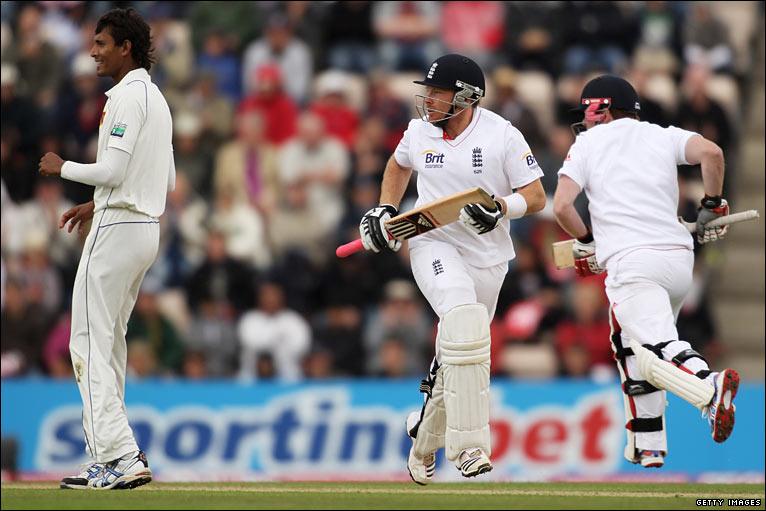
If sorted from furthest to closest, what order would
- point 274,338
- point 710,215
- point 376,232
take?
point 274,338 → point 710,215 → point 376,232

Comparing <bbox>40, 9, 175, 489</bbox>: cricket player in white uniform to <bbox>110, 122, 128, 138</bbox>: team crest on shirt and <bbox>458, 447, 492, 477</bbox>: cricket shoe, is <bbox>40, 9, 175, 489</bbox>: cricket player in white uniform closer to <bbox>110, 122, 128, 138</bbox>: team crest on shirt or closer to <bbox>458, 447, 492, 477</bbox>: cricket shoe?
<bbox>110, 122, 128, 138</bbox>: team crest on shirt

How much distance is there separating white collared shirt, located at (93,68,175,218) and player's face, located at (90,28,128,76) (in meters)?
0.08

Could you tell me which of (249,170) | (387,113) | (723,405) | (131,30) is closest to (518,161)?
(723,405)

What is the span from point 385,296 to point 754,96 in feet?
16.6

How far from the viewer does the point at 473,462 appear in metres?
8.14

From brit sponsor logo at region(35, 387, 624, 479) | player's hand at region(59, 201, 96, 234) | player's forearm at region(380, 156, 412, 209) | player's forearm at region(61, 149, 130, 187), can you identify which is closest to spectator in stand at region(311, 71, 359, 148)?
brit sponsor logo at region(35, 387, 624, 479)

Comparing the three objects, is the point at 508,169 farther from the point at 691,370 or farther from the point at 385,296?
the point at 385,296

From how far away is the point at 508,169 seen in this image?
8.48 meters

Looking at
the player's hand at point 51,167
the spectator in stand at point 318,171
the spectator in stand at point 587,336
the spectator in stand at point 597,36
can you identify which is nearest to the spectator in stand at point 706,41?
the spectator in stand at point 597,36

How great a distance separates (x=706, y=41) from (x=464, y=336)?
8.49m

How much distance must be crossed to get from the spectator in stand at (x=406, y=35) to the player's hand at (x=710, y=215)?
7.33 m

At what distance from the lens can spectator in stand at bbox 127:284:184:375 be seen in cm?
1326

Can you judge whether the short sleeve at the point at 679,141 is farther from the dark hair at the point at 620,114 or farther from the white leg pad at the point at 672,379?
the white leg pad at the point at 672,379

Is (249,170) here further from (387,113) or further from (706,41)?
(706,41)
